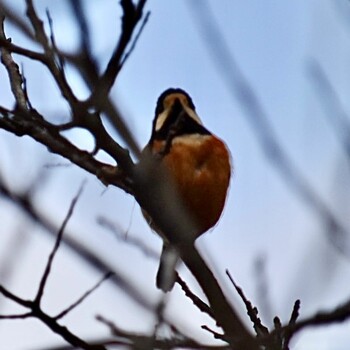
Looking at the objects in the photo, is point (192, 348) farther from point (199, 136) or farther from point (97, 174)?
point (199, 136)

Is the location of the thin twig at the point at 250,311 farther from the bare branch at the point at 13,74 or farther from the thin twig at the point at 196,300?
→ the bare branch at the point at 13,74

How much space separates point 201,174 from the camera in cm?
402

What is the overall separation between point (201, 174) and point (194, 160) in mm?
76

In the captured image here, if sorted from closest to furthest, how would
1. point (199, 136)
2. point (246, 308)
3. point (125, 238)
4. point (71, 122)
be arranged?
point (71, 122) < point (125, 238) < point (246, 308) < point (199, 136)

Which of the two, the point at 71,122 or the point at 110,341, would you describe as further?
the point at 71,122

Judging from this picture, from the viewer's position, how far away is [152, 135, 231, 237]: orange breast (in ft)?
12.9

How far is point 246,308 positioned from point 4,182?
1.10 metres

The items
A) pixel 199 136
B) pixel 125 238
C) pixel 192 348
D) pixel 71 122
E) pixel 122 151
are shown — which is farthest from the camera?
pixel 199 136

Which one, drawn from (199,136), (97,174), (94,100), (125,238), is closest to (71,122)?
(94,100)

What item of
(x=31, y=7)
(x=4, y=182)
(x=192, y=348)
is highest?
(x=31, y=7)

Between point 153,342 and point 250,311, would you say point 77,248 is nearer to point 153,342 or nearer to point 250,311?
point 153,342

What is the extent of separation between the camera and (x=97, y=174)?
2.06m

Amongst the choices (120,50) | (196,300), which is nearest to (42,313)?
(196,300)

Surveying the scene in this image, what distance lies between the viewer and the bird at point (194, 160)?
12.9 ft
